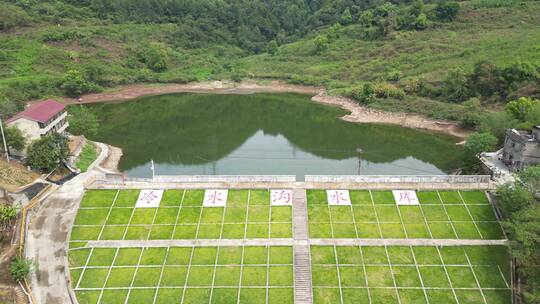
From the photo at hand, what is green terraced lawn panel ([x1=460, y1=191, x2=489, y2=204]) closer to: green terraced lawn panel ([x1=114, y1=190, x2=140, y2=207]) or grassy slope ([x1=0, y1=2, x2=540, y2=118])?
green terraced lawn panel ([x1=114, y1=190, x2=140, y2=207])

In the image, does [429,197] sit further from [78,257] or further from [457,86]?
[457,86]

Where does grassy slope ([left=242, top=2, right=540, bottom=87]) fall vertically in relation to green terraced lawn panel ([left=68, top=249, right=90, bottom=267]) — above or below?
below

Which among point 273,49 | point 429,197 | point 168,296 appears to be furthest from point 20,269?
Result: point 273,49

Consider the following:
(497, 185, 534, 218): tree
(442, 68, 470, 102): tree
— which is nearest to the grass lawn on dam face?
(497, 185, 534, 218): tree

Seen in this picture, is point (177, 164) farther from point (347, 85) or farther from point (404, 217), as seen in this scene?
point (347, 85)

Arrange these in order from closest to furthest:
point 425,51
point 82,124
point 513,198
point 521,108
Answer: point 513,198, point 521,108, point 82,124, point 425,51

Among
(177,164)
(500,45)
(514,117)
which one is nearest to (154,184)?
(177,164)

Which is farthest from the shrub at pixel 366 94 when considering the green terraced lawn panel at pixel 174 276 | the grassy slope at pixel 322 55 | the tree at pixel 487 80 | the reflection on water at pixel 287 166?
the green terraced lawn panel at pixel 174 276
